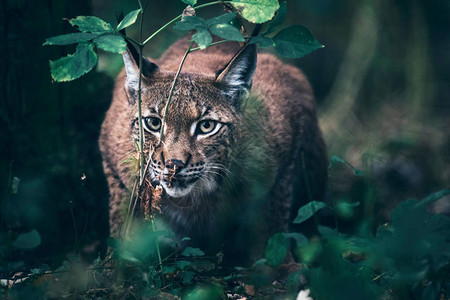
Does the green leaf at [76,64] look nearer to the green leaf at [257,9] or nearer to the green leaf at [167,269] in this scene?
the green leaf at [257,9]

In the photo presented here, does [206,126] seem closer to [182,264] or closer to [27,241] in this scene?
[182,264]

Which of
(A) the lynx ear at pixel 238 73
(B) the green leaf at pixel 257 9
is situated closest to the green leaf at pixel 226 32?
(B) the green leaf at pixel 257 9

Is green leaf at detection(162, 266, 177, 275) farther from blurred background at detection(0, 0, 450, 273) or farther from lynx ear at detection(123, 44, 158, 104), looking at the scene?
lynx ear at detection(123, 44, 158, 104)

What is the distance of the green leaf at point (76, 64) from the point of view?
90.3 inches

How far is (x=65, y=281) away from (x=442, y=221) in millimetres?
1876

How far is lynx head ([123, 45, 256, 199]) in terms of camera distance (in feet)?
9.91

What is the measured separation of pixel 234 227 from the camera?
376cm

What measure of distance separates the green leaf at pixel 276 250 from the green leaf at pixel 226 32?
0.95 m

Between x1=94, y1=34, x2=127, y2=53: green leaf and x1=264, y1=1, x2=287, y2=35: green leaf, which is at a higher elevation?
x1=264, y1=1, x2=287, y2=35: green leaf

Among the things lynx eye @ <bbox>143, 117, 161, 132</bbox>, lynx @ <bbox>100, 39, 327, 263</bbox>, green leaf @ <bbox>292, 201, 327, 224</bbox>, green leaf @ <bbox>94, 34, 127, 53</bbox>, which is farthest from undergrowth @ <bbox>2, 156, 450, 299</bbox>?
green leaf @ <bbox>94, 34, 127, 53</bbox>

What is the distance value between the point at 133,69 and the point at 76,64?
82 cm

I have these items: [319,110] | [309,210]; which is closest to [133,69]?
[309,210]

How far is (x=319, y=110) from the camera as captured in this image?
5434 millimetres

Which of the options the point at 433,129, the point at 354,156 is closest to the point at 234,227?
the point at 354,156
